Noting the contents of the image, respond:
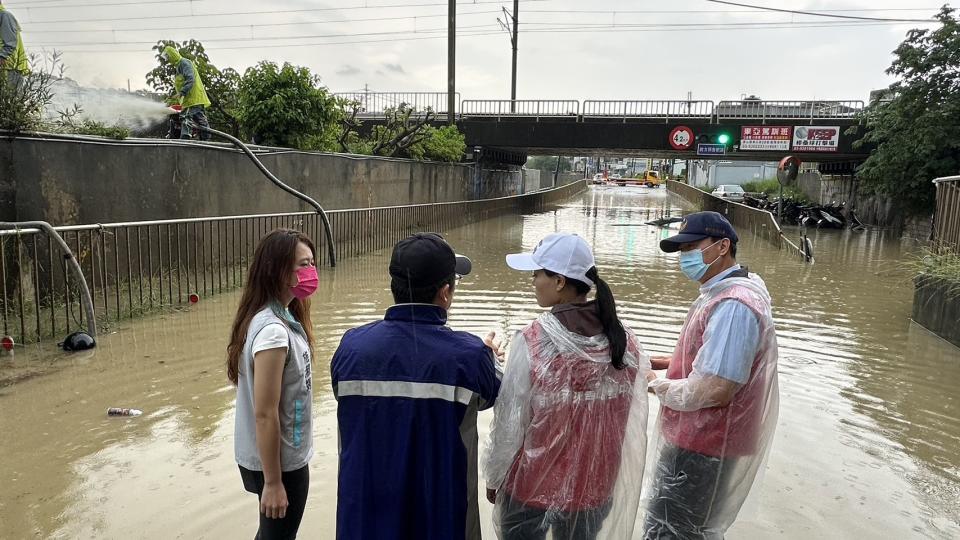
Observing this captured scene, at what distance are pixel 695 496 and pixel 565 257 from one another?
1.11 meters

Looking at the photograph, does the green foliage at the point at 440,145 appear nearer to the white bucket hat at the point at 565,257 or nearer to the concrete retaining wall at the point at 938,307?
the concrete retaining wall at the point at 938,307

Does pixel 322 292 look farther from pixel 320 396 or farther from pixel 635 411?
pixel 635 411

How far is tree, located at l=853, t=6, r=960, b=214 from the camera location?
17.4m

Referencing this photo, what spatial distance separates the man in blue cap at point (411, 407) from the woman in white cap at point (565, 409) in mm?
175

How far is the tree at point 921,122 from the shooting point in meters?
17.4

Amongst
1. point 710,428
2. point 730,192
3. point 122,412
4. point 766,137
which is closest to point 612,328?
point 710,428

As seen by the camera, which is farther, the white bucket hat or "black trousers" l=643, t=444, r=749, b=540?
"black trousers" l=643, t=444, r=749, b=540

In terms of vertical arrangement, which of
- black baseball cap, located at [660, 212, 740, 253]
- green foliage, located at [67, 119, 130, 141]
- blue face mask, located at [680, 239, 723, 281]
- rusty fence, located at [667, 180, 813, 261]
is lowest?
rusty fence, located at [667, 180, 813, 261]

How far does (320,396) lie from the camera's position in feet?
16.6

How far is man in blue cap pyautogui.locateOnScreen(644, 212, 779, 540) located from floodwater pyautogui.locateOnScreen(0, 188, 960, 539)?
3.54 ft

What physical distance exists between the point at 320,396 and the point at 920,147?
1893 cm

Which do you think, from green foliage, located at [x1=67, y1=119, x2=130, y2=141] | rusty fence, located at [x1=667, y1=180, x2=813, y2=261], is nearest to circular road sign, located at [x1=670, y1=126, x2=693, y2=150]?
rusty fence, located at [x1=667, y1=180, x2=813, y2=261]

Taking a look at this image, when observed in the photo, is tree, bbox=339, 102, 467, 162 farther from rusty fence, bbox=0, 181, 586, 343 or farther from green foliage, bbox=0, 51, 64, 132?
green foliage, bbox=0, 51, 64, 132

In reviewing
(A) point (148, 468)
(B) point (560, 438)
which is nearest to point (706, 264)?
(B) point (560, 438)
